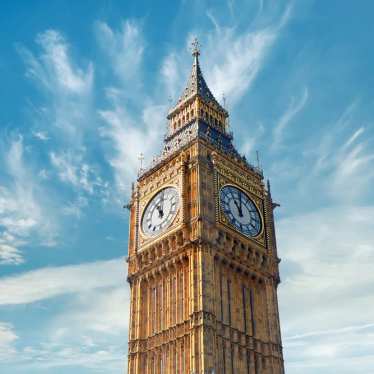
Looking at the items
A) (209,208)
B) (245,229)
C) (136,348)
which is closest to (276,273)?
(245,229)

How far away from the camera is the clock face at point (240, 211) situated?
59.6 meters

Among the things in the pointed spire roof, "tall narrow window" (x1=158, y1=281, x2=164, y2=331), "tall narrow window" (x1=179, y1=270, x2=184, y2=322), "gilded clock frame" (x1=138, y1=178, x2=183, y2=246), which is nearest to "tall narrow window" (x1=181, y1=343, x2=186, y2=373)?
"tall narrow window" (x1=179, y1=270, x2=184, y2=322)

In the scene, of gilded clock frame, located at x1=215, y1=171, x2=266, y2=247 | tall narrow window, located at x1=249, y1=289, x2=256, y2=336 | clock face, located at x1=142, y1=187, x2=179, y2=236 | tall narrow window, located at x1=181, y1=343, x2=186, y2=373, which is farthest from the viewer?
clock face, located at x1=142, y1=187, x2=179, y2=236

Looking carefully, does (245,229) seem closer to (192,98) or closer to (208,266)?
(208,266)

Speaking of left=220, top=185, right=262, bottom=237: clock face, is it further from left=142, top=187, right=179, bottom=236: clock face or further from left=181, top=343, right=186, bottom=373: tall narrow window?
left=181, top=343, right=186, bottom=373: tall narrow window

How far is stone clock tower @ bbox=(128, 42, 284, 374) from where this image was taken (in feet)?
172

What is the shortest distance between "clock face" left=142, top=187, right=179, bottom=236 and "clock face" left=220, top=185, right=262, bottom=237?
447 centimetres

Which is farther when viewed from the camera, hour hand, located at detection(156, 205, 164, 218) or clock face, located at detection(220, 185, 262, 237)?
hour hand, located at detection(156, 205, 164, 218)

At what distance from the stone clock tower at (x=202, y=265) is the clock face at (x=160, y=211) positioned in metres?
0.11

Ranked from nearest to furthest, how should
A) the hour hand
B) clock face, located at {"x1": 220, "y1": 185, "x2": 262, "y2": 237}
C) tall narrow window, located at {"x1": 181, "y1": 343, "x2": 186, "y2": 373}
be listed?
1. tall narrow window, located at {"x1": 181, "y1": 343, "x2": 186, "y2": 373}
2. clock face, located at {"x1": 220, "y1": 185, "x2": 262, "y2": 237}
3. the hour hand

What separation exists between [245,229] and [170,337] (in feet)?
41.5

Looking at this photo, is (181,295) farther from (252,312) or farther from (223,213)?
(223,213)

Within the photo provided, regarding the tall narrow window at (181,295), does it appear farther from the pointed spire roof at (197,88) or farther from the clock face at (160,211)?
the pointed spire roof at (197,88)

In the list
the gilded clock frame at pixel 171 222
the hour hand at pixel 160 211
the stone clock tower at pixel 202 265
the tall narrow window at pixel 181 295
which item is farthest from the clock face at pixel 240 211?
the tall narrow window at pixel 181 295
